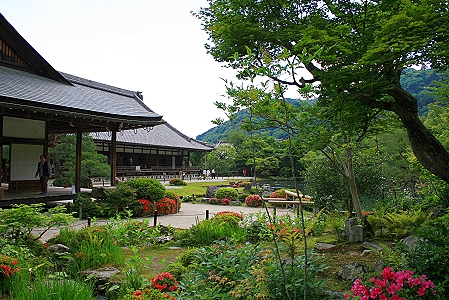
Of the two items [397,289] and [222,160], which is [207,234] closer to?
[397,289]

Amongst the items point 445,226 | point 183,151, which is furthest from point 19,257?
point 183,151

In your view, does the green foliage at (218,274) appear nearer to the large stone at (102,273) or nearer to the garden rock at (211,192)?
the large stone at (102,273)

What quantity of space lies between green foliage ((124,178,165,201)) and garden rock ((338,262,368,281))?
939 cm

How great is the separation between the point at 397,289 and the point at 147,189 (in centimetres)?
1084

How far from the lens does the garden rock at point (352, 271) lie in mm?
4105

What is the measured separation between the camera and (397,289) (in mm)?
2719

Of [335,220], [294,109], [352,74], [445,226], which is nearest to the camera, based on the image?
[352,74]

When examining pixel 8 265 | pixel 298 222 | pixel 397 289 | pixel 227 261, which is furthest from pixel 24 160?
pixel 397 289

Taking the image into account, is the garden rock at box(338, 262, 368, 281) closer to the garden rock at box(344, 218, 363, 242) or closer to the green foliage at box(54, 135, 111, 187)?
the garden rock at box(344, 218, 363, 242)

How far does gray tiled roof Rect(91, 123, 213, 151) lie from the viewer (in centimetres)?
2828

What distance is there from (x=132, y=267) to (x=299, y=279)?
238cm

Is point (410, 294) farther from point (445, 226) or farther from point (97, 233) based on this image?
point (97, 233)

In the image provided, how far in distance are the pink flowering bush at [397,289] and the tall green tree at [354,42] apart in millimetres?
1887

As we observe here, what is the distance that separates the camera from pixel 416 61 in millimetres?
4449
